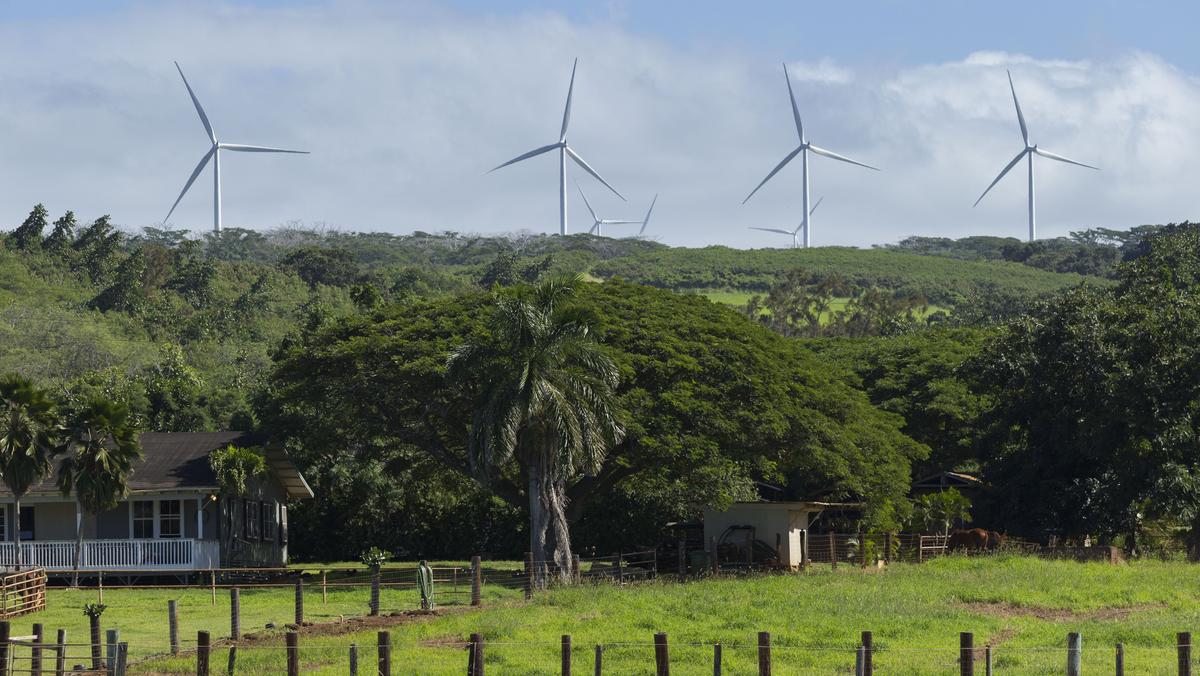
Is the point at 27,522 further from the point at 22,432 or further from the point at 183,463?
the point at 22,432

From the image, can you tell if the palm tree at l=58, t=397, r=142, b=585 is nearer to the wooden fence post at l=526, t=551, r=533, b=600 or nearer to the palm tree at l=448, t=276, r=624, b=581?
the palm tree at l=448, t=276, r=624, b=581

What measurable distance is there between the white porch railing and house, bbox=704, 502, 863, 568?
13.8 meters

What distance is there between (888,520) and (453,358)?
13.7m

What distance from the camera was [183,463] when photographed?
45094 mm

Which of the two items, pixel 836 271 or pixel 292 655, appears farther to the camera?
pixel 836 271

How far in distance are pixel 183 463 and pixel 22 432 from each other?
659 cm

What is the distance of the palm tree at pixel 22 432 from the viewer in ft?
128

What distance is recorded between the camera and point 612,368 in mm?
38500

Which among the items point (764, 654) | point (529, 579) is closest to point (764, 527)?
point (529, 579)

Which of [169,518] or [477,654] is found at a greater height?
[169,518]

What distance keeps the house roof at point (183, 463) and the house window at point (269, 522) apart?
97cm

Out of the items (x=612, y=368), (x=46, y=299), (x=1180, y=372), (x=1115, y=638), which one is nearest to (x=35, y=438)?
(x=612, y=368)

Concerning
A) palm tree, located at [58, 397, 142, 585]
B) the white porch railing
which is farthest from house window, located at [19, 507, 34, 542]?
palm tree, located at [58, 397, 142, 585]

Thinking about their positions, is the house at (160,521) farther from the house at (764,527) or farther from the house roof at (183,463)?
the house at (764,527)
